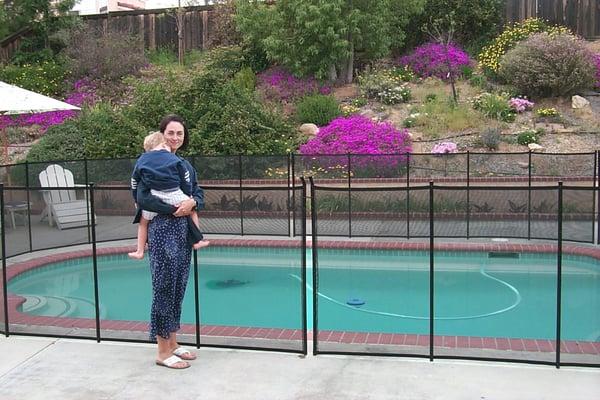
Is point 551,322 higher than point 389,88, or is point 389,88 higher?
point 389,88

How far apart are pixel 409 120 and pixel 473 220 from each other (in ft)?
22.8

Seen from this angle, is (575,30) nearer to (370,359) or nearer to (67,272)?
(67,272)

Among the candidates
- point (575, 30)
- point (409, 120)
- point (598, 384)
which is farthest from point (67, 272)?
point (575, 30)

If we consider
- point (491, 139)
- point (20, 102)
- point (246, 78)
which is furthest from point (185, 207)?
point (246, 78)

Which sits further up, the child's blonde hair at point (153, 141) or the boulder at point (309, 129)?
the boulder at point (309, 129)

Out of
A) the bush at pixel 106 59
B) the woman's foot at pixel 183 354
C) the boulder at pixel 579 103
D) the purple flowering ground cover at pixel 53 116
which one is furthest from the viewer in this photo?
the bush at pixel 106 59

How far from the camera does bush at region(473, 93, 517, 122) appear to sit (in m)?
17.0

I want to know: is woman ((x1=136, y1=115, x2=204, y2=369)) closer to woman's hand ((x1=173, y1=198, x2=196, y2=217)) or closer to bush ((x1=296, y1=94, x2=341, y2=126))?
woman's hand ((x1=173, y1=198, x2=196, y2=217))

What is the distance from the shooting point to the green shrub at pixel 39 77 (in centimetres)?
2159

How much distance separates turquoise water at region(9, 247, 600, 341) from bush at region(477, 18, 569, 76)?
10914 millimetres

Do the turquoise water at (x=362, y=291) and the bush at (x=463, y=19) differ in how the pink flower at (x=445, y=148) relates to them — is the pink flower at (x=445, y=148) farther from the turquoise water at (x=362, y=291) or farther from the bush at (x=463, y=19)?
the bush at (x=463, y=19)

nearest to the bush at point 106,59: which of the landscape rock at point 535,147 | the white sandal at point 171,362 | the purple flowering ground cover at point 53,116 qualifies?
the purple flowering ground cover at point 53,116

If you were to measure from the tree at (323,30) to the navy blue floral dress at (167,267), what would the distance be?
1417 cm

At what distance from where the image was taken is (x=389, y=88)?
18875 mm
